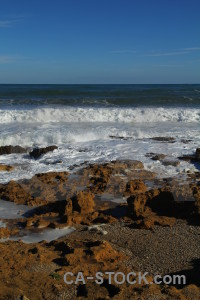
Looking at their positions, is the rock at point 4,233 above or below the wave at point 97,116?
below

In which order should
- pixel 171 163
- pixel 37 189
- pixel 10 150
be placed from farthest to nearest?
pixel 10 150
pixel 171 163
pixel 37 189

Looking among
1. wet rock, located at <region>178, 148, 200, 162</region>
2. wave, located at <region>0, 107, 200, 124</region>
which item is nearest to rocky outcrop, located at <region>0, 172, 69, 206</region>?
wet rock, located at <region>178, 148, 200, 162</region>

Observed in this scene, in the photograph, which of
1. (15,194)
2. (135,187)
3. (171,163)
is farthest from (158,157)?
(15,194)

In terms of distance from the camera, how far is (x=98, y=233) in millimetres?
5898

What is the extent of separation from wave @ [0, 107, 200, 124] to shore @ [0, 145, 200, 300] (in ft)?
33.3

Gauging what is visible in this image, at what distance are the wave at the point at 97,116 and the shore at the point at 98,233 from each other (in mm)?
10146

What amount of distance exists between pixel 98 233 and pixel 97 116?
14.3m

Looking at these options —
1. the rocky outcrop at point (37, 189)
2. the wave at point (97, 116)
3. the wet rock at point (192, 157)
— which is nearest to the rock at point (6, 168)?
the rocky outcrop at point (37, 189)

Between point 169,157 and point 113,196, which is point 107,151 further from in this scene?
point 113,196

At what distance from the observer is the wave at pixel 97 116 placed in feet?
62.0

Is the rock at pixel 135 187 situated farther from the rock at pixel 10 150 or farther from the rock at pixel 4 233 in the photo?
the rock at pixel 10 150

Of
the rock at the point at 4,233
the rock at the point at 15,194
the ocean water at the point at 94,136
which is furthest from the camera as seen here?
the ocean water at the point at 94,136

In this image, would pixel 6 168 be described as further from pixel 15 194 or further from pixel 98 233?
pixel 98 233

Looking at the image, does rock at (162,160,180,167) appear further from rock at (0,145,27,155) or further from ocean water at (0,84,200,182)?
rock at (0,145,27,155)
